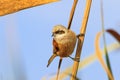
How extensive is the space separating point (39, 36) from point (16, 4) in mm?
114

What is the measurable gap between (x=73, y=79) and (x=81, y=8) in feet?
0.64

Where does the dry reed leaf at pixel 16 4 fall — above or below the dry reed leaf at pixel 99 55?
above

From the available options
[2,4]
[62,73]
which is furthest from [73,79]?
[2,4]

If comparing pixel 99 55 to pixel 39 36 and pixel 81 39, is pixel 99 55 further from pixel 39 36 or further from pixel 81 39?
pixel 39 36

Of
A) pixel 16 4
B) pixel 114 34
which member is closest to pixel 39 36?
pixel 16 4

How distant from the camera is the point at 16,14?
2.58ft

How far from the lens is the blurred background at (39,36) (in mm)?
712

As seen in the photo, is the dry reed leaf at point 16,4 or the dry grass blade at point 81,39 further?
the dry reed leaf at point 16,4

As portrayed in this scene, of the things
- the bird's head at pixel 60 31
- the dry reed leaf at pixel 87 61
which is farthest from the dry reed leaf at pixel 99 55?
the bird's head at pixel 60 31

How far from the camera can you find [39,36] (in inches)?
30.6

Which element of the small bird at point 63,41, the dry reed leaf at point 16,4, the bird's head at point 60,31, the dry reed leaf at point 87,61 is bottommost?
the dry reed leaf at point 87,61

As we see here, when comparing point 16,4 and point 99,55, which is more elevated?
point 16,4

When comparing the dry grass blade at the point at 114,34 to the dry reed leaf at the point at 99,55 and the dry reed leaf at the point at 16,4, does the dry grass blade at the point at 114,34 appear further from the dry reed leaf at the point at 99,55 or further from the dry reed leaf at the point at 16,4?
the dry reed leaf at the point at 16,4

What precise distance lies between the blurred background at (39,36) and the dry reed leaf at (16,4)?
0.04 ft
